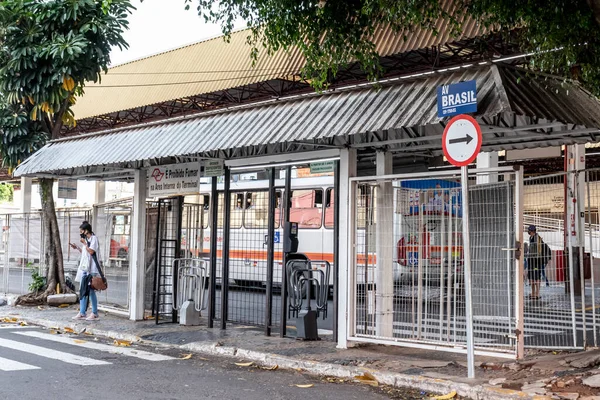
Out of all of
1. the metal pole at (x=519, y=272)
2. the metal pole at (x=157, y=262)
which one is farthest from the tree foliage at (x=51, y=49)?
the metal pole at (x=519, y=272)

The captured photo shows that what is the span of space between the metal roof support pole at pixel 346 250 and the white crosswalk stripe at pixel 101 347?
2498 millimetres

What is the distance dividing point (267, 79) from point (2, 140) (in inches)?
287

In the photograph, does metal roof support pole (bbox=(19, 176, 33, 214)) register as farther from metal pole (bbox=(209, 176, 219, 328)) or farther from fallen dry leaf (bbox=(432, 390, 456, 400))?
fallen dry leaf (bbox=(432, 390, 456, 400))

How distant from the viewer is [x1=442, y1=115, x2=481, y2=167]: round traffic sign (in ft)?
25.2

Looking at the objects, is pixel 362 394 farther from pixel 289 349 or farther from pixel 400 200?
pixel 400 200

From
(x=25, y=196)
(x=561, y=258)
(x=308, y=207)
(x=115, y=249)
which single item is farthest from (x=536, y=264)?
(x=25, y=196)

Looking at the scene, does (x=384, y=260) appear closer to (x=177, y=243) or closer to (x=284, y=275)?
(x=284, y=275)

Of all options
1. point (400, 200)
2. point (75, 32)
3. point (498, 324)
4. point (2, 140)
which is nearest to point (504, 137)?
point (400, 200)

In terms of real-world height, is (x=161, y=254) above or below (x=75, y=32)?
below

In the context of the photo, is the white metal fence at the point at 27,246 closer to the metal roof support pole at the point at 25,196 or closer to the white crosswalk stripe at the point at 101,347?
the white crosswalk stripe at the point at 101,347

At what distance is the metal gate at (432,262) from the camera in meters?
8.80

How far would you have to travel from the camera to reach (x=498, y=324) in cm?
894

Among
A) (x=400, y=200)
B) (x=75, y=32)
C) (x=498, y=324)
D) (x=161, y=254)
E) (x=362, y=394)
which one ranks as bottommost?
(x=362, y=394)

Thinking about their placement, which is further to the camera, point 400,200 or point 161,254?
point 161,254
